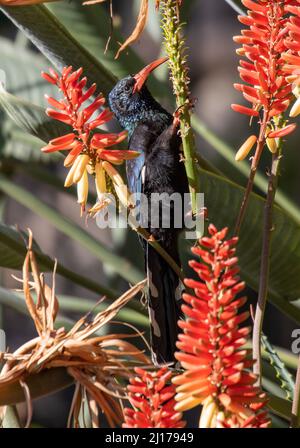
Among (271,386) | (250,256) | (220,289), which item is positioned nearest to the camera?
(220,289)

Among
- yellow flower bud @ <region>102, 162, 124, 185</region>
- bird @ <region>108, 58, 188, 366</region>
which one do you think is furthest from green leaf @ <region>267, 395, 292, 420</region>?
bird @ <region>108, 58, 188, 366</region>

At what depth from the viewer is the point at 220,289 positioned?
0.57 m

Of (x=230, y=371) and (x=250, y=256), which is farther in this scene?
(x=250, y=256)

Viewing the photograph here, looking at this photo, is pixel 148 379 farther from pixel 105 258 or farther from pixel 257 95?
pixel 105 258

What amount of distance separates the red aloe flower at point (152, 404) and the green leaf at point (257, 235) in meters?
0.55

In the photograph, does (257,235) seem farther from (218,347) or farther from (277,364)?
(218,347)

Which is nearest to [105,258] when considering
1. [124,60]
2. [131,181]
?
[131,181]

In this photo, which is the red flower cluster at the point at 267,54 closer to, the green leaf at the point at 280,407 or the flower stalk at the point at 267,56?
the flower stalk at the point at 267,56

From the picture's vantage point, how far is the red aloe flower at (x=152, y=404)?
609 mm

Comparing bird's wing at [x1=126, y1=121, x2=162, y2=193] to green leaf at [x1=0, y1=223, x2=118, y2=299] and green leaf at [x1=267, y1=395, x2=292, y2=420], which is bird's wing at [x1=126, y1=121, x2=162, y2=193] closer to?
green leaf at [x1=0, y1=223, x2=118, y2=299]

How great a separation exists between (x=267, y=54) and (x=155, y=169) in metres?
0.85

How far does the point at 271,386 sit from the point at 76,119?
0.88m

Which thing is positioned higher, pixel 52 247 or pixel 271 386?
pixel 52 247

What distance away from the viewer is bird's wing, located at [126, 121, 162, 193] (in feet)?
5.13
